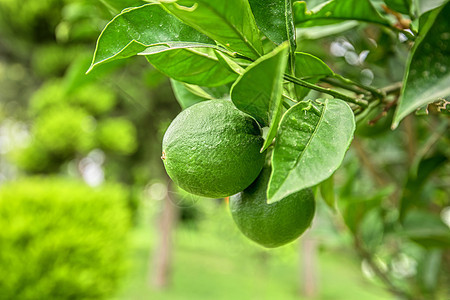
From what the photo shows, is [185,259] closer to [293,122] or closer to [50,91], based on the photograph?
[50,91]

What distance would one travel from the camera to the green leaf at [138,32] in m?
0.26

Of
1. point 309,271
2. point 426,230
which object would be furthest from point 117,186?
point 309,271

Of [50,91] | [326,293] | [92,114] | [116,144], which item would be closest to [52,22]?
[50,91]

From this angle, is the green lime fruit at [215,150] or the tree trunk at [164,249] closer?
the green lime fruit at [215,150]

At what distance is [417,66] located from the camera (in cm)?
27

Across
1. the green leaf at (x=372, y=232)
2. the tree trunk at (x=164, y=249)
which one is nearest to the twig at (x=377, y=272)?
the green leaf at (x=372, y=232)

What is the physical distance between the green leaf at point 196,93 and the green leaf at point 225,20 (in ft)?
0.34

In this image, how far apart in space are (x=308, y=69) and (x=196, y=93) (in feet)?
0.36

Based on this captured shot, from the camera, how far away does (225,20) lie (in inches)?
9.4

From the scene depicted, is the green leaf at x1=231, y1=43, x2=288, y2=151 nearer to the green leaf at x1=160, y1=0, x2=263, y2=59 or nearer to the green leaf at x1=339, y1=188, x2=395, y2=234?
the green leaf at x1=160, y1=0, x2=263, y2=59

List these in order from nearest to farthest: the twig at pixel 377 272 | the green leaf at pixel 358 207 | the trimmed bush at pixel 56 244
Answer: the green leaf at pixel 358 207
the twig at pixel 377 272
the trimmed bush at pixel 56 244

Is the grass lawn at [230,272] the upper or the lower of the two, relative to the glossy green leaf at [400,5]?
lower

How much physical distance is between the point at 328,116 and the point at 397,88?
0.53ft

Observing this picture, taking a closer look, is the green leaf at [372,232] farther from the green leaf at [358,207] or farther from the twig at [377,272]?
the green leaf at [358,207]
